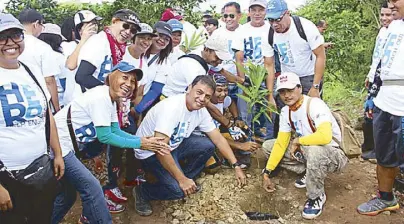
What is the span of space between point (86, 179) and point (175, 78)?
1.55m

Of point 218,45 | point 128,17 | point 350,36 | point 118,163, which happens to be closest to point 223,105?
point 218,45

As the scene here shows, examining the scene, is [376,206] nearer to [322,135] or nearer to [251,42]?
[322,135]

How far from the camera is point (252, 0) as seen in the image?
5004 millimetres

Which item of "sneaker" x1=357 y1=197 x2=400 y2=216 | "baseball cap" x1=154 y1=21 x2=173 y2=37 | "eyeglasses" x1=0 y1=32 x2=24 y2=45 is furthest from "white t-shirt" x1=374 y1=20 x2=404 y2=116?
"eyeglasses" x1=0 y1=32 x2=24 y2=45

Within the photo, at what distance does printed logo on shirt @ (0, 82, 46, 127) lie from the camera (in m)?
2.57

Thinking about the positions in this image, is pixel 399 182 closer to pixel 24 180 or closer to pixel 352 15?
pixel 24 180

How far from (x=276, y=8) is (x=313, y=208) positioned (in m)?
1.84

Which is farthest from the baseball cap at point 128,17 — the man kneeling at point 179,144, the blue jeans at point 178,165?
the blue jeans at point 178,165

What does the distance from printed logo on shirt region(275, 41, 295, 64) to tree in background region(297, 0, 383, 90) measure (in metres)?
2.96

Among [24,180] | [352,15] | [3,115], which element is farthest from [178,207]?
[352,15]

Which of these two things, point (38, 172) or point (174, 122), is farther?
point (174, 122)

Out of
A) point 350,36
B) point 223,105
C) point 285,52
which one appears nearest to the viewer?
point 285,52

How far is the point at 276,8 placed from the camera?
4.30 m

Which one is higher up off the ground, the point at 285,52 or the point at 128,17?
the point at 128,17
